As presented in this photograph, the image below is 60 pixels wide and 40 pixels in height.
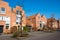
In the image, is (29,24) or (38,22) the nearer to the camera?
(29,24)

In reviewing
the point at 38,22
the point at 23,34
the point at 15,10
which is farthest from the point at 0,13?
the point at 38,22

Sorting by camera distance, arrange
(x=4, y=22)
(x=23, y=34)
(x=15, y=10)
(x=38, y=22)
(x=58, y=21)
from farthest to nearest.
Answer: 1. (x=58, y=21)
2. (x=38, y=22)
3. (x=15, y=10)
4. (x=4, y=22)
5. (x=23, y=34)

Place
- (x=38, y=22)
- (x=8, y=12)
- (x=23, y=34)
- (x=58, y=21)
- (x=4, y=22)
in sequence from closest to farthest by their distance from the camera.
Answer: (x=23, y=34), (x=4, y=22), (x=8, y=12), (x=38, y=22), (x=58, y=21)

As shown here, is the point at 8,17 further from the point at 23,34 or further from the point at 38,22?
the point at 38,22

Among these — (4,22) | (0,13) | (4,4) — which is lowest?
(4,22)

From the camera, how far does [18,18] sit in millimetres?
48250

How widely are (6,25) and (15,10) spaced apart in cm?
794

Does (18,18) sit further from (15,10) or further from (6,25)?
(6,25)

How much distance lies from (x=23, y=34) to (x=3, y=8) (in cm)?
1790

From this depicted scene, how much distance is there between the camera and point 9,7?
42938 mm

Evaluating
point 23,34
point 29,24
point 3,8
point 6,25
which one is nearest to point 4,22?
point 6,25

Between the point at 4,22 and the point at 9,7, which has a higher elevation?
the point at 9,7

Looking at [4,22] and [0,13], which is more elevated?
[0,13]

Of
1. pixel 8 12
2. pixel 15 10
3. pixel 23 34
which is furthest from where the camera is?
pixel 15 10
